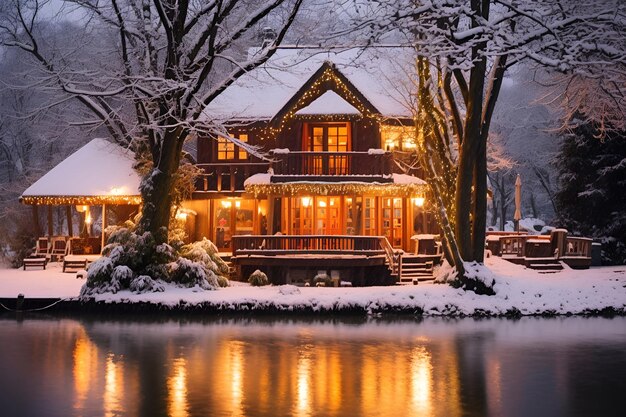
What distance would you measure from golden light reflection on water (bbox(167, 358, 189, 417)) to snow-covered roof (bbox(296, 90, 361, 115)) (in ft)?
68.9

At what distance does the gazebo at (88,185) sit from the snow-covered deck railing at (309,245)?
7522mm

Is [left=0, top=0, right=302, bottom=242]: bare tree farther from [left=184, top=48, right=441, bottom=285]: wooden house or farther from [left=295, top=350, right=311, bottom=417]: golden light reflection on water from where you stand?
[left=295, top=350, right=311, bottom=417]: golden light reflection on water

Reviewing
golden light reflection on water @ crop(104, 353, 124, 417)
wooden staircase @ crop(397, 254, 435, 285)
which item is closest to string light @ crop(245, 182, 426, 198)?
wooden staircase @ crop(397, 254, 435, 285)

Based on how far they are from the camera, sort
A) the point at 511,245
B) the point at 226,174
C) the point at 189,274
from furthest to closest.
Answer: the point at 226,174 → the point at 511,245 → the point at 189,274

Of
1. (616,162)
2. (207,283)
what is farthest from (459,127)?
(616,162)

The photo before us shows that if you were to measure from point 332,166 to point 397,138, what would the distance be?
12.7 ft

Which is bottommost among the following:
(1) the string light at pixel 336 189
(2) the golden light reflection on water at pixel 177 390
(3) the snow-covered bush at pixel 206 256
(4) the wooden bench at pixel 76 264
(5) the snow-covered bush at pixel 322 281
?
(2) the golden light reflection on water at pixel 177 390

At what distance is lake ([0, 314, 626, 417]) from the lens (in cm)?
1294

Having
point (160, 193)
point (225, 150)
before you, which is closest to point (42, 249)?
point (225, 150)

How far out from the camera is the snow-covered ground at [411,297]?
993 inches

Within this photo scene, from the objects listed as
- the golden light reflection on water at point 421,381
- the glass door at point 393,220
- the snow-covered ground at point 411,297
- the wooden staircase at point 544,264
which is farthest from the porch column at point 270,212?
the golden light reflection on water at point 421,381

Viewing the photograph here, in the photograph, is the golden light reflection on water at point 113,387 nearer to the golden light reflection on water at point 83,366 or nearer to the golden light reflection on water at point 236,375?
the golden light reflection on water at point 83,366

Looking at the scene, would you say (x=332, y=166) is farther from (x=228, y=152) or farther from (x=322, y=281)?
(x=322, y=281)

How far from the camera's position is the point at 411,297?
85.1 feet
